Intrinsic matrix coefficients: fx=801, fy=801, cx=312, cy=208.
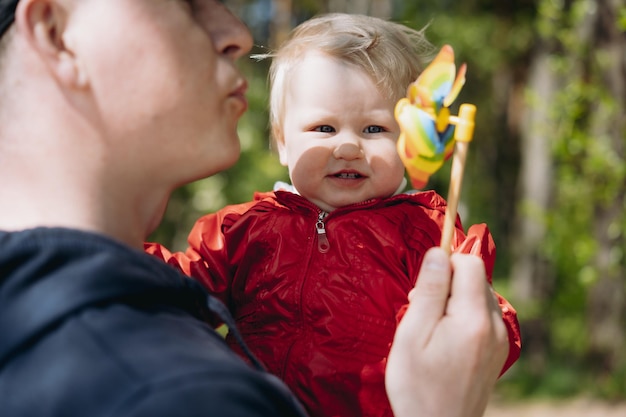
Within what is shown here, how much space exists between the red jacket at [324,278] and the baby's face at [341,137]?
52mm

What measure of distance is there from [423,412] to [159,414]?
1.63 ft

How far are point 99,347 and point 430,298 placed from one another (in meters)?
0.57

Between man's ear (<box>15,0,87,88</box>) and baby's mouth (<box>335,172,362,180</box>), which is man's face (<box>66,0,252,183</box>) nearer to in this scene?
man's ear (<box>15,0,87,88</box>)

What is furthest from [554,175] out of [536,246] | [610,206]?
[610,206]

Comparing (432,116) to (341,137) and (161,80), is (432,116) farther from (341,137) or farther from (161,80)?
(341,137)

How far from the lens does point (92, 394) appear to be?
41.7 inches

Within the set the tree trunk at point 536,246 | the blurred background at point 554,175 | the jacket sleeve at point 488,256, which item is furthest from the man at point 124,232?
the tree trunk at point 536,246

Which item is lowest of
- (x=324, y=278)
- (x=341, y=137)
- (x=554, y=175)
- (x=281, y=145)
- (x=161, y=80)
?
(x=554, y=175)

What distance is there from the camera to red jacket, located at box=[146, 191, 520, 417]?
2.03 m

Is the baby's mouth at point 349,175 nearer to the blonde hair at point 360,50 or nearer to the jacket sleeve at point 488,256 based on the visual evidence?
the blonde hair at point 360,50

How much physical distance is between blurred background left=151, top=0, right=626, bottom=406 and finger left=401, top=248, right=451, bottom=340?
1358 mm

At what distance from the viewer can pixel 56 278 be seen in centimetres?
113

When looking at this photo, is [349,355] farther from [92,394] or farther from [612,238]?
[612,238]

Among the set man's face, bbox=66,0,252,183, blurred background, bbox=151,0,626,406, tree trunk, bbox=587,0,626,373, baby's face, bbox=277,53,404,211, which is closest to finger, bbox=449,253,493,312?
man's face, bbox=66,0,252,183
